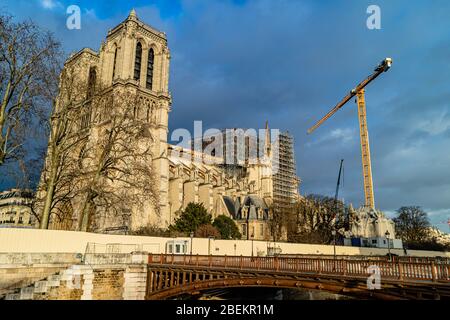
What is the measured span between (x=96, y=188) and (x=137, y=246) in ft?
20.4

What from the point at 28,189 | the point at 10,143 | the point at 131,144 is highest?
the point at 131,144

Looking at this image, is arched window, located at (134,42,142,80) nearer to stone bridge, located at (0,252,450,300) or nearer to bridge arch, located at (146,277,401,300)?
stone bridge, located at (0,252,450,300)

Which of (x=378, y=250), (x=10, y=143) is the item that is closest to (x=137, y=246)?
(x=10, y=143)

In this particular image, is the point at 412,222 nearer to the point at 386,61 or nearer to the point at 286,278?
the point at 386,61

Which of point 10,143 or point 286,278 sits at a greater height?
point 10,143

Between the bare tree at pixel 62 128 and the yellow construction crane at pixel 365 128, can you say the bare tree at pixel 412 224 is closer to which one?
the yellow construction crane at pixel 365 128

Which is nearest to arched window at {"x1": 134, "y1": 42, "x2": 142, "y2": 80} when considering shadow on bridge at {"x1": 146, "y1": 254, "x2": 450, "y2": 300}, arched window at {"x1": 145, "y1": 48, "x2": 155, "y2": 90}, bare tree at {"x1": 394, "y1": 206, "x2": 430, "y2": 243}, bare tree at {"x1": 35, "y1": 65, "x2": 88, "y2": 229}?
arched window at {"x1": 145, "y1": 48, "x2": 155, "y2": 90}

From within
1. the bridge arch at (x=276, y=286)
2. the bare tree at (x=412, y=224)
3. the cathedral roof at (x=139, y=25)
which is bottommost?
the bridge arch at (x=276, y=286)

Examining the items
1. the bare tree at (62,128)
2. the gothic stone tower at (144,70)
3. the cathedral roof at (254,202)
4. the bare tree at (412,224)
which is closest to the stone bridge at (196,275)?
the bare tree at (62,128)

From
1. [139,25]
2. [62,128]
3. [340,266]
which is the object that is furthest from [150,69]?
[340,266]

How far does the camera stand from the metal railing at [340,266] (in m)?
11.9

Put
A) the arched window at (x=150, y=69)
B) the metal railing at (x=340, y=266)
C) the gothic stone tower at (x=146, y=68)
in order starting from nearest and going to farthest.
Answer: the metal railing at (x=340, y=266), the gothic stone tower at (x=146, y=68), the arched window at (x=150, y=69)

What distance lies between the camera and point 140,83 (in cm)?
6128
